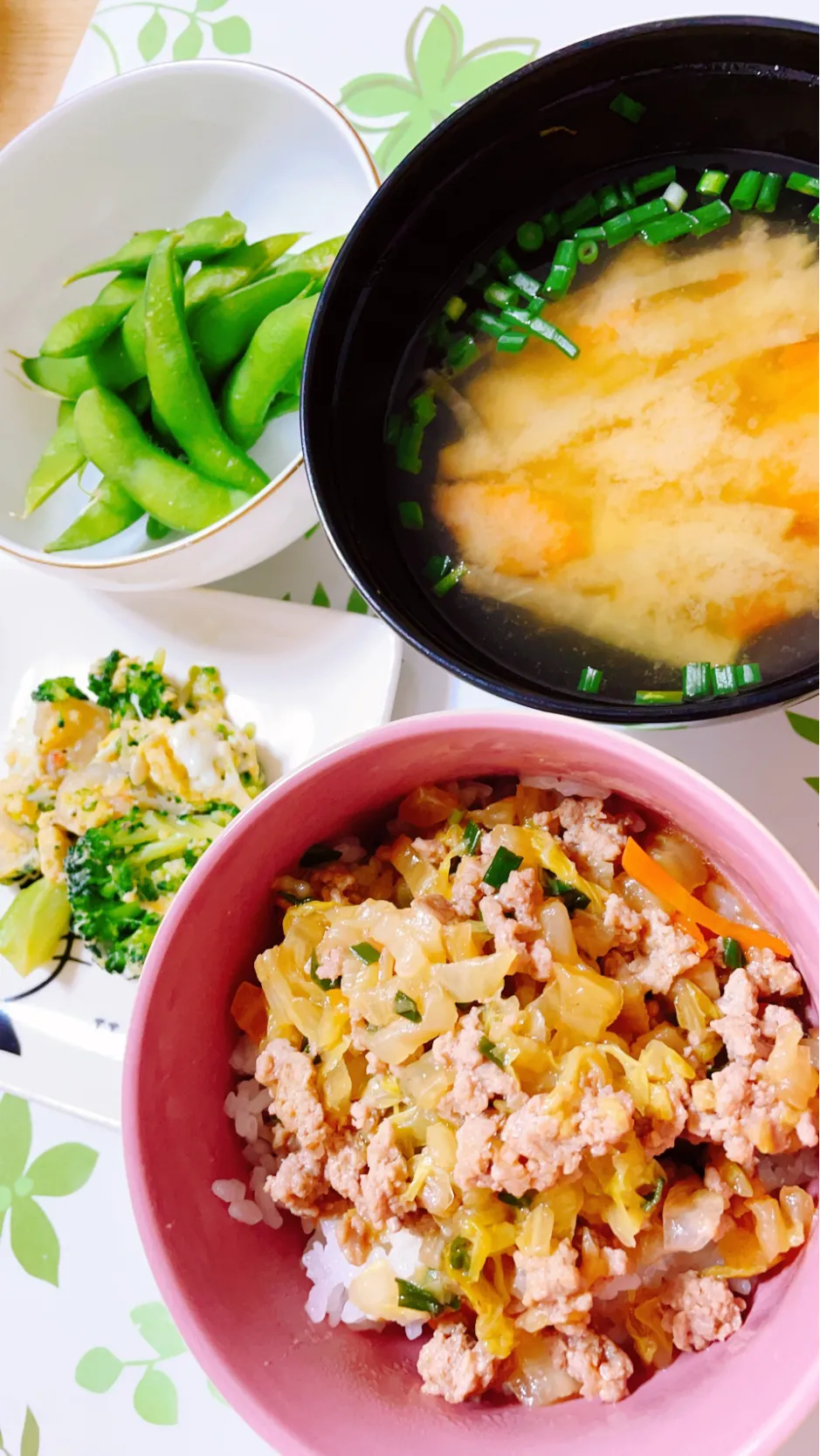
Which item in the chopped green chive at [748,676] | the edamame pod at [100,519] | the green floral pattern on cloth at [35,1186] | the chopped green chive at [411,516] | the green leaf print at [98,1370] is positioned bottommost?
the green leaf print at [98,1370]

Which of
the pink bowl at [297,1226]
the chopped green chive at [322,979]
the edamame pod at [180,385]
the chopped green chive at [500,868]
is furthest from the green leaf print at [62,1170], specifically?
the edamame pod at [180,385]

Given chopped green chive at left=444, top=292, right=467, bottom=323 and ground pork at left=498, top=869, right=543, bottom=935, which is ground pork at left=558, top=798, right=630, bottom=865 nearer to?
ground pork at left=498, top=869, right=543, bottom=935

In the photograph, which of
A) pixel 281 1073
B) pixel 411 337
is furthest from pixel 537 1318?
pixel 411 337

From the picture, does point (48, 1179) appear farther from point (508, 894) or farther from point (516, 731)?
point (516, 731)

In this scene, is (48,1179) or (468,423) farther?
Result: (48,1179)

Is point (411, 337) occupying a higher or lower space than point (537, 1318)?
higher

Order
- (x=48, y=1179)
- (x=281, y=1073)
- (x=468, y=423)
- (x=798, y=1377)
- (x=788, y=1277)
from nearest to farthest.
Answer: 1. (x=798, y=1377)
2. (x=788, y=1277)
3. (x=281, y=1073)
4. (x=468, y=423)
5. (x=48, y=1179)

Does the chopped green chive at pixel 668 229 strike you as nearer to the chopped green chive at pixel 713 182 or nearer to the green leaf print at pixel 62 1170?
the chopped green chive at pixel 713 182

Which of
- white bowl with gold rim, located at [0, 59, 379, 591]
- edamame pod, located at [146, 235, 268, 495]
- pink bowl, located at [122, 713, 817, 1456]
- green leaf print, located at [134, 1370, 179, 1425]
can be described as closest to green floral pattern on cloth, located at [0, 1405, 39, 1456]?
green leaf print, located at [134, 1370, 179, 1425]
